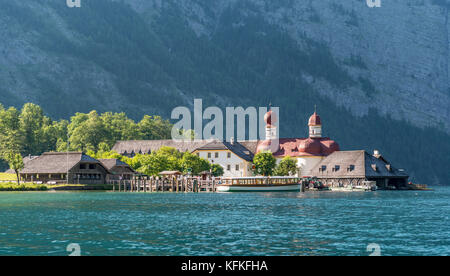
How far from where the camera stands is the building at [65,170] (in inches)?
5571

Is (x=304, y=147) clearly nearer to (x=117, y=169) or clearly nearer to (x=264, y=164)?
(x=264, y=164)

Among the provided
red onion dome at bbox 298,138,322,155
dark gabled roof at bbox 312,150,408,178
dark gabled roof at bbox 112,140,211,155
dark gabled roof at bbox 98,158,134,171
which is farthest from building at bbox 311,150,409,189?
dark gabled roof at bbox 98,158,134,171

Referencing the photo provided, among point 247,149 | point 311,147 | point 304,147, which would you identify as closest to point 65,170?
point 247,149

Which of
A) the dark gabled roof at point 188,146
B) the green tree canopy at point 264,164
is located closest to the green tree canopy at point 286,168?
the green tree canopy at point 264,164

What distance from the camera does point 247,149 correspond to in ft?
618

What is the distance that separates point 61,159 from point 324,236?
354 feet

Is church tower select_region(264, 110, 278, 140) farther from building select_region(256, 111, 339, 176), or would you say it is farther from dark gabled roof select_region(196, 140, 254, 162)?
dark gabled roof select_region(196, 140, 254, 162)

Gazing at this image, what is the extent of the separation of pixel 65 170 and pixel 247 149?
64.0 m

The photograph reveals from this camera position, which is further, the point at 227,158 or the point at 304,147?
the point at 304,147

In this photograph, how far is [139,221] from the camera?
58406 mm
